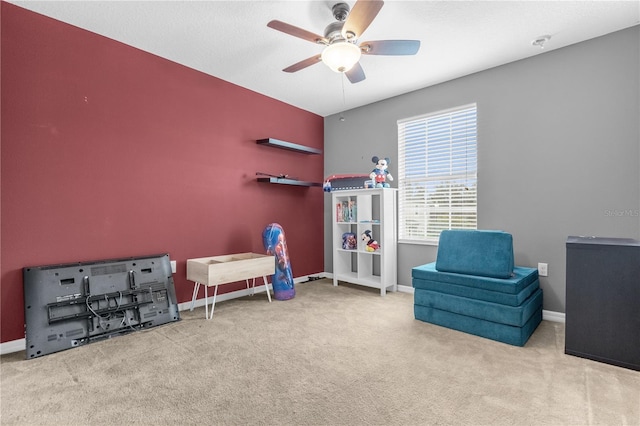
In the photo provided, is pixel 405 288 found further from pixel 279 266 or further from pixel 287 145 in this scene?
pixel 287 145

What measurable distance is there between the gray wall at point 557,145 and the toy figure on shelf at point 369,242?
126cm

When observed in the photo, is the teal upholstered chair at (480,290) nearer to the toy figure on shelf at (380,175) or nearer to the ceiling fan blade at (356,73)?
the toy figure on shelf at (380,175)

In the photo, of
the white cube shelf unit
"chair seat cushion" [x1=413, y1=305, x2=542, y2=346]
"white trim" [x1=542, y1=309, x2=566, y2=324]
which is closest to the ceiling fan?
the white cube shelf unit

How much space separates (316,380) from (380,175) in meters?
2.61

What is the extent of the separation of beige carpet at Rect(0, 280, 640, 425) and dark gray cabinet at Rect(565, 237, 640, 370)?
0.37 feet

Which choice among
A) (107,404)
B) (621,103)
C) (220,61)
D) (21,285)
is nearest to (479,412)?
(107,404)

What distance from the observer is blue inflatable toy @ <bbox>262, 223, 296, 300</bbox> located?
11.9 feet

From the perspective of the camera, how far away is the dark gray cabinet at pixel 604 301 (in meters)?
2.04

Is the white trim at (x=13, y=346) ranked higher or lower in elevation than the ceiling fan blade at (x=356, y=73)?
lower

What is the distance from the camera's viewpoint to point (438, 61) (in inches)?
123

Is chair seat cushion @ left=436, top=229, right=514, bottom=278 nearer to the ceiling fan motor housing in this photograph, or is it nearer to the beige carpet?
the beige carpet

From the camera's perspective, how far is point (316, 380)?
1.90 m

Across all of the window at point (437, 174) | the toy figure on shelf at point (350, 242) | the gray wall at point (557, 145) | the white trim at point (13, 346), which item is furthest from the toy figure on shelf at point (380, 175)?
the white trim at point (13, 346)

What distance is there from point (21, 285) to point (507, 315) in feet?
12.2
